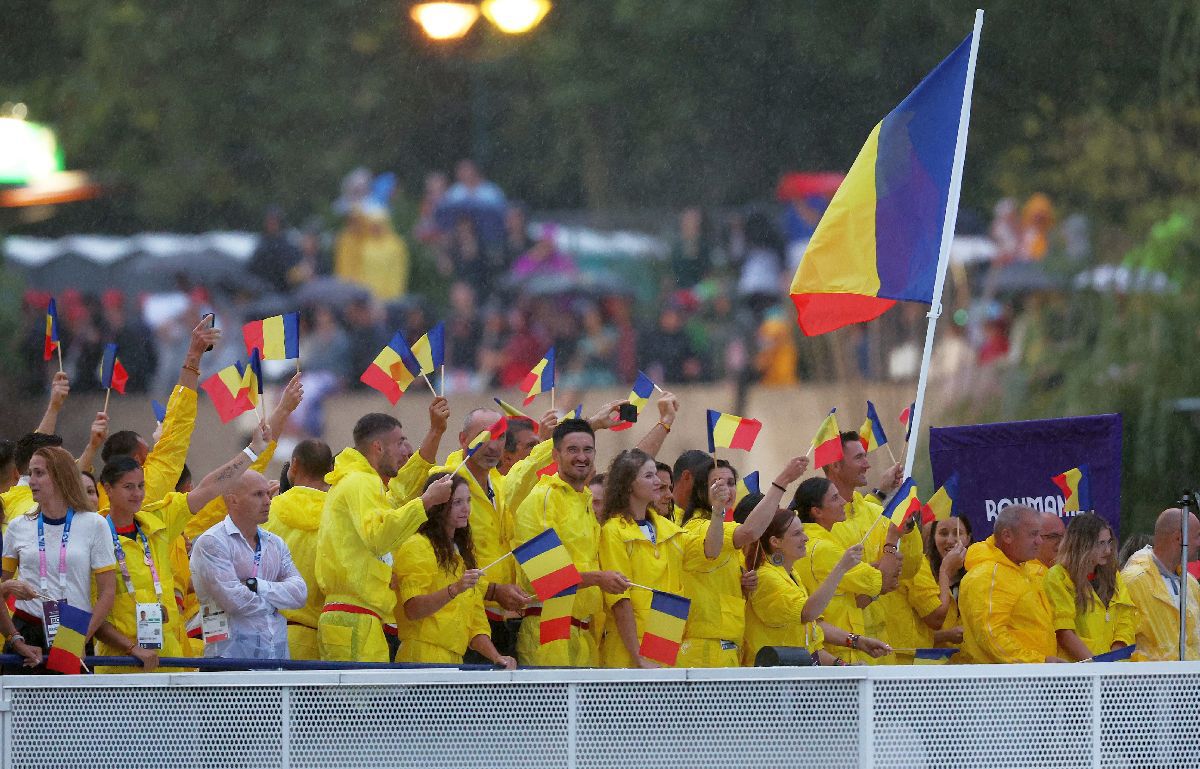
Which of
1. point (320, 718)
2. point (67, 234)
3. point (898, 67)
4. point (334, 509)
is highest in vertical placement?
point (898, 67)

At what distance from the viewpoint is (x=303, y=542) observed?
8.75 meters

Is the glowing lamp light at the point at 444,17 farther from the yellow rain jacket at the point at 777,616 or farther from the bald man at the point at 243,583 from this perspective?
the bald man at the point at 243,583

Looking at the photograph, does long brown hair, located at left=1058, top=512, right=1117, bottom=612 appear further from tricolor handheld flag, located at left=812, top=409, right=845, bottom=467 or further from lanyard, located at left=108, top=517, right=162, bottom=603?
lanyard, located at left=108, top=517, right=162, bottom=603

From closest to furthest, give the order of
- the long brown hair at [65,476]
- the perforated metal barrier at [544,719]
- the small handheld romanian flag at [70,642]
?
the perforated metal barrier at [544,719]
the small handheld romanian flag at [70,642]
the long brown hair at [65,476]

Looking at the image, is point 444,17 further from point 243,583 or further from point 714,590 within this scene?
point 243,583

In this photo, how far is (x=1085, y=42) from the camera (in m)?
21.4

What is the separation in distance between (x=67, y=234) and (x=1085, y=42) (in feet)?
38.9

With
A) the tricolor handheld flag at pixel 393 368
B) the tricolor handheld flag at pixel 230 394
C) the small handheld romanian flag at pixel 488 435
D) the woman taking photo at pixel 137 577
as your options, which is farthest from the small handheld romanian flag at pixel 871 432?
the woman taking photo at pixel 137 577

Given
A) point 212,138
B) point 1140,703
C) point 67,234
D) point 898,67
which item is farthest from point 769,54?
point 1140,703

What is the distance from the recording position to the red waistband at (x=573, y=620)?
837 cm

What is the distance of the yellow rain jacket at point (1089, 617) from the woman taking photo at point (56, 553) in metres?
3.89

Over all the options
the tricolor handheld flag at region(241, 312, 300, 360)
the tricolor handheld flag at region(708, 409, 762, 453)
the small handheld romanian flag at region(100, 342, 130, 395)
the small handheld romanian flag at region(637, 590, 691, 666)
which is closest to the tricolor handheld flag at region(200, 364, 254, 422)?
the tricolor handheld flag at region(241, 312, 300, 360)

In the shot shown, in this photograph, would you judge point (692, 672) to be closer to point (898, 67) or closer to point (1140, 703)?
point (1140, 703)

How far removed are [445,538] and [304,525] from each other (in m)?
0.95
